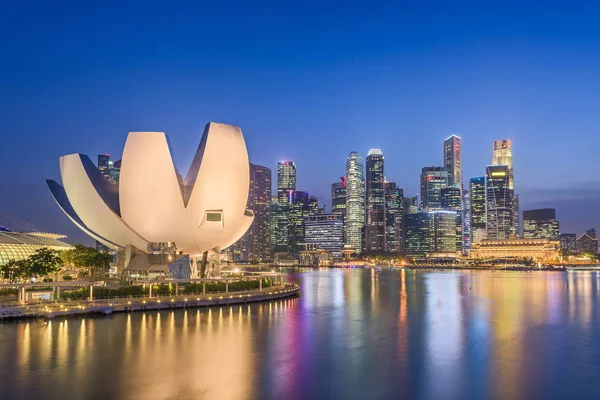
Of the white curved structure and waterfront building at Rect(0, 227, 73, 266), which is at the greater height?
the white curved structure

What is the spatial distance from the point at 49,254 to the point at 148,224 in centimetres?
768

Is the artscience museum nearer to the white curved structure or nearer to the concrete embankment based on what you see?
the white curved structure

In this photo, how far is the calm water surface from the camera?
55.4 feet

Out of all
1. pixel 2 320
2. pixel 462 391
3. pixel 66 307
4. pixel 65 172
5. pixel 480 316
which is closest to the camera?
pixel 462 391

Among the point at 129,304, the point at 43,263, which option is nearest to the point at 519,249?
the point at 43,263

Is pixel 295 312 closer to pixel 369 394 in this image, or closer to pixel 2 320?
pixel 2 320

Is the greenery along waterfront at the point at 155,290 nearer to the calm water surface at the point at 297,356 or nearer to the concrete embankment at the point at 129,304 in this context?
the concrete embankment at the point at 129,304

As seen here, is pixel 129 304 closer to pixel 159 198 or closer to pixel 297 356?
pixel 159 198

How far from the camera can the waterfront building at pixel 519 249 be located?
563ft

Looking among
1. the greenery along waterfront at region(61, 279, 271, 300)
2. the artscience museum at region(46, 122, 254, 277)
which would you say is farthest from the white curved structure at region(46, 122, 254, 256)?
the greenery along waterfront at region(61, 279, 271, 300)

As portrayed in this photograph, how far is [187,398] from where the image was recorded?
613 inches

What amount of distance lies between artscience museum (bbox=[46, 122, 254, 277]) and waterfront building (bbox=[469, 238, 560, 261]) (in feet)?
504

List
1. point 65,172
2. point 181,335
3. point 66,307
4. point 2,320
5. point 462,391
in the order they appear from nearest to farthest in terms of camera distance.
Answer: point 462,391 < point 181,335 < point 2,320 < point 66,307 < point 65,172

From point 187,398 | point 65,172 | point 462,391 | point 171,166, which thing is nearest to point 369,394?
point 462,391
